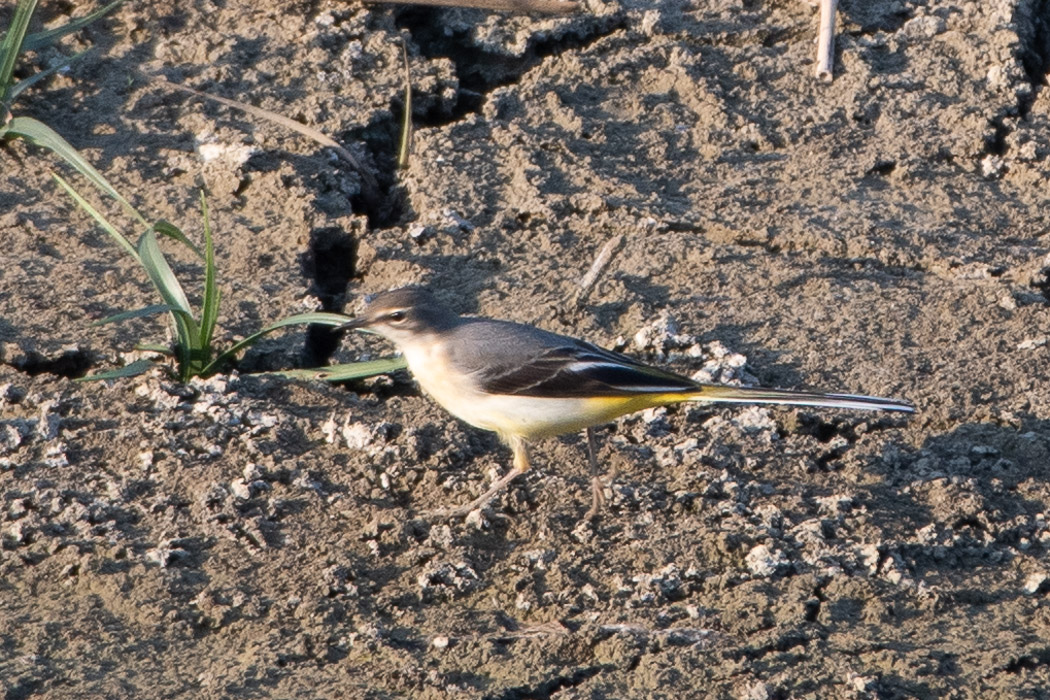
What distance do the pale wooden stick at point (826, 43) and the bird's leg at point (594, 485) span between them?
2.85 metres

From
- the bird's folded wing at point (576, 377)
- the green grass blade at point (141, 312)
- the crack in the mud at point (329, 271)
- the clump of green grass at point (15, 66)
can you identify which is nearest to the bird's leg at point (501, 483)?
the bird's folded wing at point (576, 377)

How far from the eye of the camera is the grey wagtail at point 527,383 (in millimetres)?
5277

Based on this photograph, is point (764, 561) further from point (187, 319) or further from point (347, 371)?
point (187, 319)

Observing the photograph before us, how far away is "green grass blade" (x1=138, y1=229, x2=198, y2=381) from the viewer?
223 inches

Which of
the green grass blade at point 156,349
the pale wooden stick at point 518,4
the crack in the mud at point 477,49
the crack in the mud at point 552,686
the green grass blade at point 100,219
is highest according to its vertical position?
the pale wooden stick at point 518,4

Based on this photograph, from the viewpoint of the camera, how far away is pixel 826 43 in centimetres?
751

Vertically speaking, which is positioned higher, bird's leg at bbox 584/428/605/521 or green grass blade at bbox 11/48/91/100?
green grass blade at bbox 11/48/91/100

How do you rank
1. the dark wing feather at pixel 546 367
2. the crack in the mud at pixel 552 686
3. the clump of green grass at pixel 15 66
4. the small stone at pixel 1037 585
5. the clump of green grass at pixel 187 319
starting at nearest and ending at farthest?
the crack in the mud at pixel 552 686 < the small stone at pixel 1037 585 < the dark wing feather at pixel 546 367 < the clump of green grass at pixel 187 319 < the clump of green grass at pixel 15 66

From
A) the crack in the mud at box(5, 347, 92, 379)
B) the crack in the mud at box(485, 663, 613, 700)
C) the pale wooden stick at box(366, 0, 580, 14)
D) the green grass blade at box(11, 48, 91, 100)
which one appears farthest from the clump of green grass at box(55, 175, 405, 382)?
the pale wooden stick at box(366, 0, 580, 14)

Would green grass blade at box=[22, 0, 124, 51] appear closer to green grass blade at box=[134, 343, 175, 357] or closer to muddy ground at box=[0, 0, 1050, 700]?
muddy ground at box=[0, 0, 1050, 700]

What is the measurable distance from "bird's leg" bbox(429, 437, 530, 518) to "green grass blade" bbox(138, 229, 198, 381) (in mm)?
1206

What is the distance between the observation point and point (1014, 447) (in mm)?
5602

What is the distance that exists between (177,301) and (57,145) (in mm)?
1070

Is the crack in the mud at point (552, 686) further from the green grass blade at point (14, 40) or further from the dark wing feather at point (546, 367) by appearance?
the green grass blade at point (14, 40)
